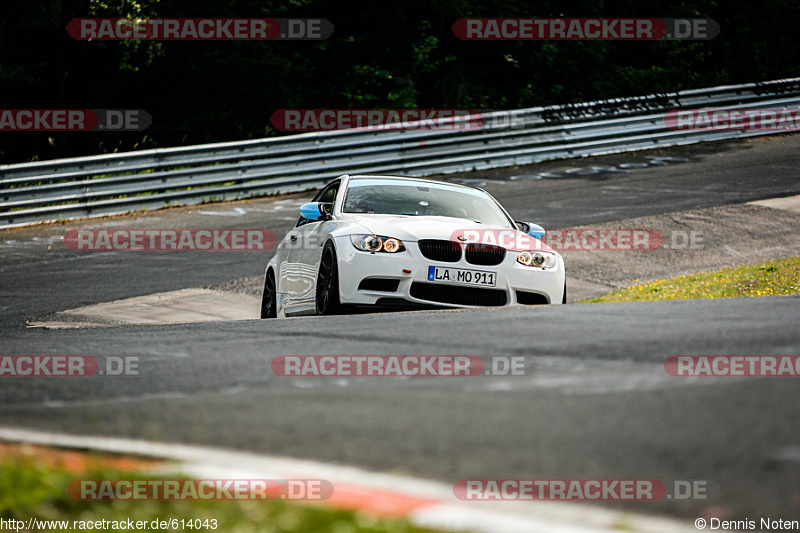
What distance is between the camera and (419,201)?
8992 mm

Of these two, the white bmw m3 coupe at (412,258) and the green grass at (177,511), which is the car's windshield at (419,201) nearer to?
the white bmw m3 coupe at (412,258)

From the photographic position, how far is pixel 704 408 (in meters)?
3.49

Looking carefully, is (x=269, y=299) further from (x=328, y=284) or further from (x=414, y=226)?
(x=414, y=226)

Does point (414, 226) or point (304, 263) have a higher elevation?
point (414, 226)

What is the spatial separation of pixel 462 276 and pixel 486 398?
13.2 feet

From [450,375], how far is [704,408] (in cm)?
127

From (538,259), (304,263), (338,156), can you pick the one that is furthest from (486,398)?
(338,156)

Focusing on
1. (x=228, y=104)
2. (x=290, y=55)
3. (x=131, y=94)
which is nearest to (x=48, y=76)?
(x=131, y=94)

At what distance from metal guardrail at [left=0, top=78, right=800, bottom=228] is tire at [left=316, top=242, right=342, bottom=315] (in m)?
9.77

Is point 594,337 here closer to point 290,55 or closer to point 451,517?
point 451,517

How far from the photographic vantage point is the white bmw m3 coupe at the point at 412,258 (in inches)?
303

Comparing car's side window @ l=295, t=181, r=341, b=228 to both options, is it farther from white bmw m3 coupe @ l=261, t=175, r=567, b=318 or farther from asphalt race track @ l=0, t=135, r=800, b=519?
asphalt race track @ l=0, t=135, r=800, b=519

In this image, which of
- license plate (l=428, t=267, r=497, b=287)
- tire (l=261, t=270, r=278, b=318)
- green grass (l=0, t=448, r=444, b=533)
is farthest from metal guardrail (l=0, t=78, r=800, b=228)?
green grass (l=0, t=448, r=444, b=533)

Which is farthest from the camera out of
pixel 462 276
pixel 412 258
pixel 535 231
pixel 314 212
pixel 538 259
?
pixel 535 231
